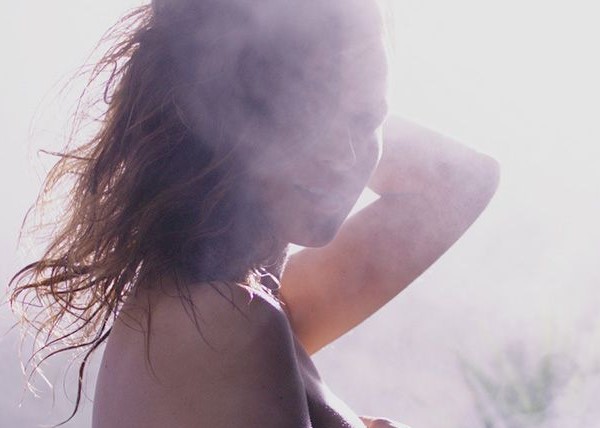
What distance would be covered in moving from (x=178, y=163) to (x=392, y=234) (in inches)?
15.1

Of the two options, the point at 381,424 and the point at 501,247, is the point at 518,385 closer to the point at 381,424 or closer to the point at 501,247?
the point at 501,247

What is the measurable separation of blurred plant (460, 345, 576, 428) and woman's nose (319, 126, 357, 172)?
0.99 meters

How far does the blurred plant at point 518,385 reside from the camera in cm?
159

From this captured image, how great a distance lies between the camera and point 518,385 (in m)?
1.60

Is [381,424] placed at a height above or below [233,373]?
below

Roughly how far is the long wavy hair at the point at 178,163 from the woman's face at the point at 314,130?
0.05 feet

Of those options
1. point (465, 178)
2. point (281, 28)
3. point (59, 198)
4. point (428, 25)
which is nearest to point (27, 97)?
point (428, 25)

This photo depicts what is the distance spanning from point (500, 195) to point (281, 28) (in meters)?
1.01

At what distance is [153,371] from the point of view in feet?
1.97

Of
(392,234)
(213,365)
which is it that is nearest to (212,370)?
(213,365)

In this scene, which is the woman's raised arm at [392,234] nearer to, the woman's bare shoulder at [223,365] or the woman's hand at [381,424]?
the woman's hand at [381,424]

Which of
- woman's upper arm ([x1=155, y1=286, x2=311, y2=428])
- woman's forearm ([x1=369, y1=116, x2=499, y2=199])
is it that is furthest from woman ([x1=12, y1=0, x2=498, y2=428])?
woman's forearm ([x1=369, y1=116, x2=499, y2=199])

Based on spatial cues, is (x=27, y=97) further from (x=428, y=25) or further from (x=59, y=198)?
(x=59, y=198)

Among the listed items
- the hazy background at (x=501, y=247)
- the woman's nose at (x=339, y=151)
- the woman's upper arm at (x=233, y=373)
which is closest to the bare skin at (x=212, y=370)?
the woman's upper arm at (x=233, y=373)
